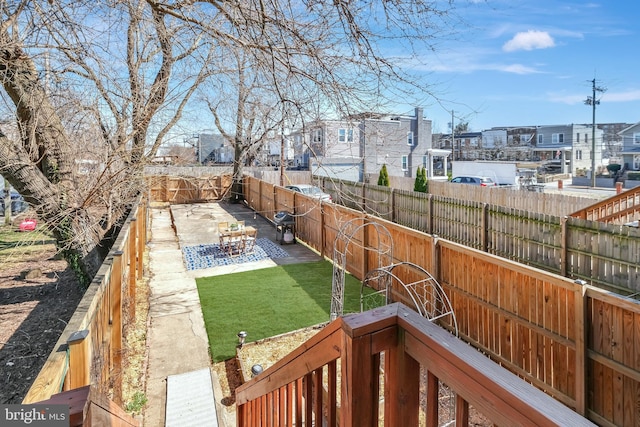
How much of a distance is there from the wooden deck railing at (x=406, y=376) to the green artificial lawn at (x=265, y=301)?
435 centimetres

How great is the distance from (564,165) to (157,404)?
45224mm

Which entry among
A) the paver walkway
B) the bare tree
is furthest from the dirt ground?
the paver walkway

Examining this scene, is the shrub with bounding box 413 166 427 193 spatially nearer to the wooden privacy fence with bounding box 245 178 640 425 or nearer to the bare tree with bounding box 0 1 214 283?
the wooden privacy fence with bounding box 245 178 640 425

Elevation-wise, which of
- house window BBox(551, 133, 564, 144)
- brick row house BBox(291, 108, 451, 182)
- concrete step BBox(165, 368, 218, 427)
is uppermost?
house window BBox(551, 133, 564, 144)

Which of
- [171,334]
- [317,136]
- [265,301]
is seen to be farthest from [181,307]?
[317,136]

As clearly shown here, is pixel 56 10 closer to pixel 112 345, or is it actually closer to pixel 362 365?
pixel 112 345

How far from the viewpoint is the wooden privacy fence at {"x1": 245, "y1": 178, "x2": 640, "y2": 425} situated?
3.48m

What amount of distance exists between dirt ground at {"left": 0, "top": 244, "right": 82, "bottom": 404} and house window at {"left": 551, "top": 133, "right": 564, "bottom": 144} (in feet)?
154

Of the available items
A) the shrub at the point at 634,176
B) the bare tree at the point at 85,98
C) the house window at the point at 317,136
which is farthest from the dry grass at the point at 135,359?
the shrub at the point at 634,176

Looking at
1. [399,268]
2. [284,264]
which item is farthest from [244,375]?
[284,264]

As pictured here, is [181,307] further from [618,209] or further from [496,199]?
[496,199]

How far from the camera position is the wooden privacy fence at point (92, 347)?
185 cm

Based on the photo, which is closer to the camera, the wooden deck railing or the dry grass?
the wooden deck railing

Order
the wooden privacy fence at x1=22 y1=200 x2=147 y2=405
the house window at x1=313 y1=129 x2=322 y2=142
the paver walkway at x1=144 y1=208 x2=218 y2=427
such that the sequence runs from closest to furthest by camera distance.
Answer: the wooden privacy fence at x1=22 y1=200 x2=147 y2=405 → the paver walkway at x1=144 y1=208 x2=218 y2=427 → the house window at x1=313 y1=129 x2=322 y2=142
